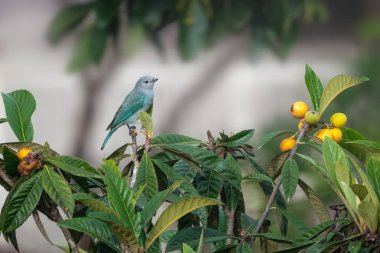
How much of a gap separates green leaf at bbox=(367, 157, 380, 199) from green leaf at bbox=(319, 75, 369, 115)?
0.10 metres

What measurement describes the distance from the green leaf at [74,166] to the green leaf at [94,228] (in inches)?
2.6

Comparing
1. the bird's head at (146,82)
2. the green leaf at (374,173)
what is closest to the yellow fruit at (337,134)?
the green leaf at (374,173)

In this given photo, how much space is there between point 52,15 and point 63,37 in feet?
0.24

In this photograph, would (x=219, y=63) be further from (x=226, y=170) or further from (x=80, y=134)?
(x=226, y=170)

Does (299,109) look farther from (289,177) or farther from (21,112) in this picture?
(21,112)

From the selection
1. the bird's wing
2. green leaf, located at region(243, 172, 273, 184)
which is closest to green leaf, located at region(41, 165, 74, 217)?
green leaf, located at region(243, 172, 273, 184)

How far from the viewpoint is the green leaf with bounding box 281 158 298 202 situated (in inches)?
27.2

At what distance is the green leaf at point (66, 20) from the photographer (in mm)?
2600

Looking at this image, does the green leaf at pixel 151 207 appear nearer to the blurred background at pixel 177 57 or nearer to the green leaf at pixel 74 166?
the green leaf at pixel 74 166

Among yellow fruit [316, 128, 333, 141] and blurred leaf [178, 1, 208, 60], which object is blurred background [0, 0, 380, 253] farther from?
yellow fruit [316, 128, 333, 141]

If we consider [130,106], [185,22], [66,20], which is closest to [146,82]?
[130,106]

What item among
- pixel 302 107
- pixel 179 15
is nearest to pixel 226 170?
pixel 302 107

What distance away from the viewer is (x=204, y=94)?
2721mm

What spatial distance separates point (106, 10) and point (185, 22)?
0.23 meters
